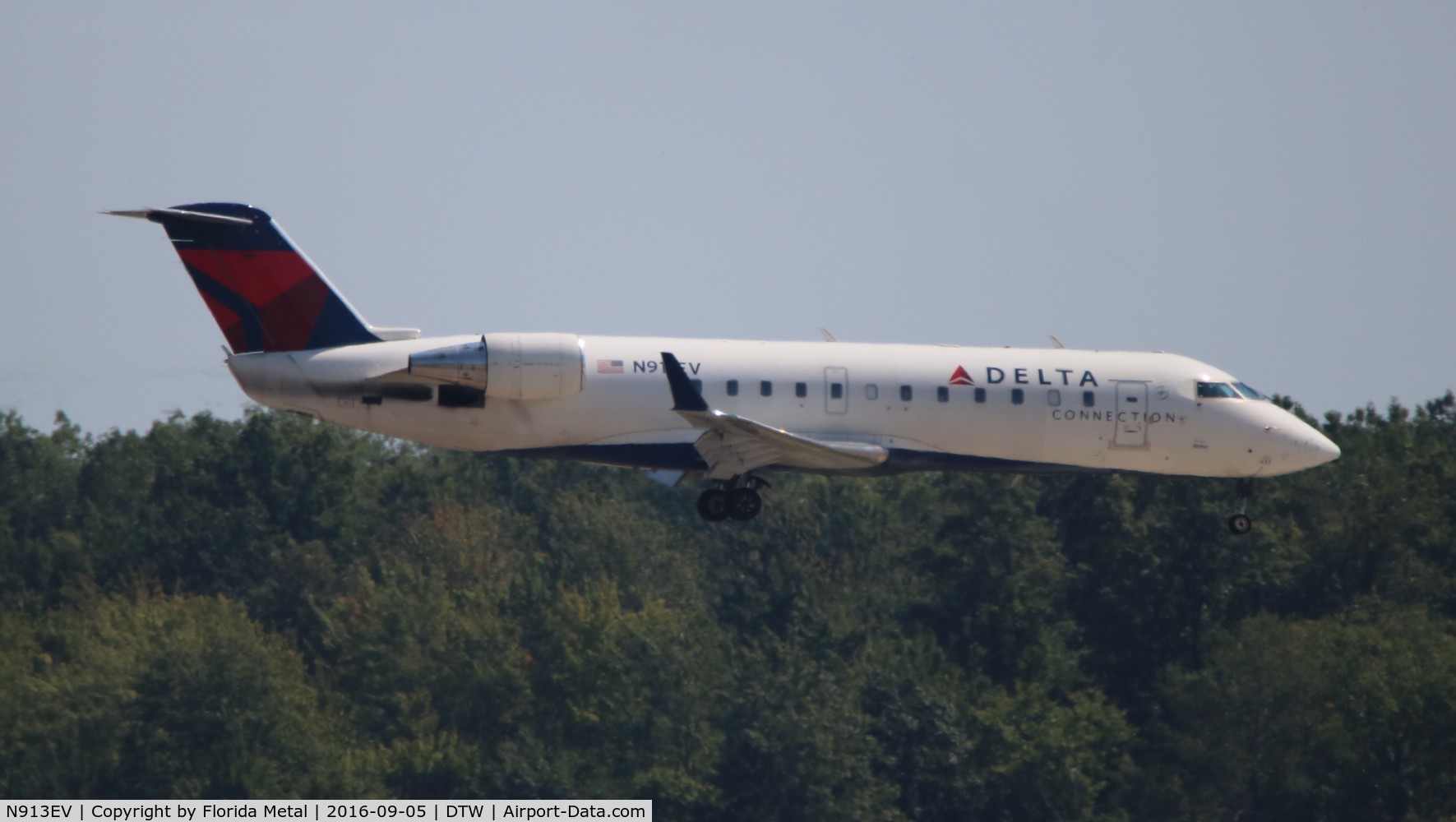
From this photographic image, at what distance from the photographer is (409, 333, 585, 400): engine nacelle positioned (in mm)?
33844

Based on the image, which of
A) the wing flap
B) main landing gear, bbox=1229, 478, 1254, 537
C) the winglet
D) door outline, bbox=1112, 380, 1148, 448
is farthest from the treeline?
the winglet

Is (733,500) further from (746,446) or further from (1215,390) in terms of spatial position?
(1215,390)

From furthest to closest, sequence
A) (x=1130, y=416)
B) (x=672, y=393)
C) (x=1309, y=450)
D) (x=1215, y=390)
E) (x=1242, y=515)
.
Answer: (x=1242, y=515) < (x=1309, y=450) < (x=1215, y=390) < (x=1130, y=416) < (x=672, y=393)

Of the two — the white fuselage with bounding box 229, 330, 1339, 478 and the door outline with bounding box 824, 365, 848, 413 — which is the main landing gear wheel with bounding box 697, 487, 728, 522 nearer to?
the white fuselage with bounding box 229, 330, 1339, 478

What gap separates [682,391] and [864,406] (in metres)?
3.59

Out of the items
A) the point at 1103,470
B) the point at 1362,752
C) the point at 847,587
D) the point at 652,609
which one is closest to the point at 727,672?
the point at 652,609

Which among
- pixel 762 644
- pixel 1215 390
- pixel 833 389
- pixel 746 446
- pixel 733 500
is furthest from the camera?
pixel 762 644

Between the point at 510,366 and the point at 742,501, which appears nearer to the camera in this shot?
the point at 510,366

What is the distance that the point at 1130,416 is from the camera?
121 ft

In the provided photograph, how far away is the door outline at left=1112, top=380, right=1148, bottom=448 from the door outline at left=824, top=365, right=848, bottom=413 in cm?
489

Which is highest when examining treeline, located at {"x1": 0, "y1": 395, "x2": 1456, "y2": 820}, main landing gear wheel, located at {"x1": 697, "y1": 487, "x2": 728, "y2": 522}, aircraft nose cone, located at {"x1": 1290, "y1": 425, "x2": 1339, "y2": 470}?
aircraft nose cone, located at {"x1": 1290, "y1": 425, "x2": 1339, "y2": 470}

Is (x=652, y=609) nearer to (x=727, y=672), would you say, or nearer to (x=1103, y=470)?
(x=727, y=672)

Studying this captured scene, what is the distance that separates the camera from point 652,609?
2488 inches

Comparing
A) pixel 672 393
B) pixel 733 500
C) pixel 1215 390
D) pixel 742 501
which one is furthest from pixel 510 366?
pixel 1215 390
